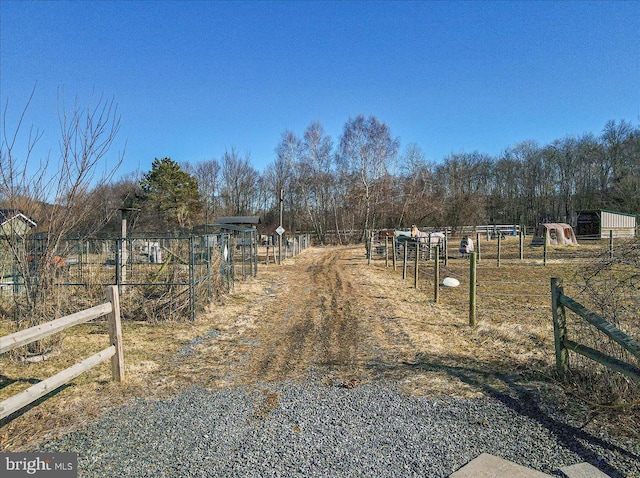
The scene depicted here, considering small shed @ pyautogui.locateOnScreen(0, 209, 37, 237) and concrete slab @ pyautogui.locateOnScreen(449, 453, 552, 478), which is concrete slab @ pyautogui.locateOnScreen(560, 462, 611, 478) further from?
small shed @ pyautogui.locateOnScreen(0, 209, 37, 237)

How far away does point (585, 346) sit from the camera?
4.00 m

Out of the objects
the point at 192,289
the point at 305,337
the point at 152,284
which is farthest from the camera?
the point at 192,289

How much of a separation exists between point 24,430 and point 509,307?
8.72 metres

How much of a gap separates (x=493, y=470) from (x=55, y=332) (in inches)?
157

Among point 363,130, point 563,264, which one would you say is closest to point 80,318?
point 563,264

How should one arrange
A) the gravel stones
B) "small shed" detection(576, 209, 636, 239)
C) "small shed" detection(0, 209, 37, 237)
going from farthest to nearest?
"small shed" detection(576, 209, 636, 239)
"small shed" detection(0, 209, 37, 237)
the gravel stones

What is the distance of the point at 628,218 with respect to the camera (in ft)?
116

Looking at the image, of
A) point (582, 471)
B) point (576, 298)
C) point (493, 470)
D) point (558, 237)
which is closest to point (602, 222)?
point (558, 237)

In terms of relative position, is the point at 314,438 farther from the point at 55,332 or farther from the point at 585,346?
the point at 585,346

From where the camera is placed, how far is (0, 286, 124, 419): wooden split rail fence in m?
3.12

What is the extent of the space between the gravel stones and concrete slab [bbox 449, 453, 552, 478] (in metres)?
0.07

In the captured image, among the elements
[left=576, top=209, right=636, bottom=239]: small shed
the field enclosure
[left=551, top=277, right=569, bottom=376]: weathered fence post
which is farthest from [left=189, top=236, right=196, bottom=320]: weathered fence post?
[left=576, top=209, right=636, bottom=239]: small shed

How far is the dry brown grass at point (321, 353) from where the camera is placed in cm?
423

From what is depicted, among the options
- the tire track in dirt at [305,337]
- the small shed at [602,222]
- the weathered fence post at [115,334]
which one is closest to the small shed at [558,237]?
the small shed at [602,222]
